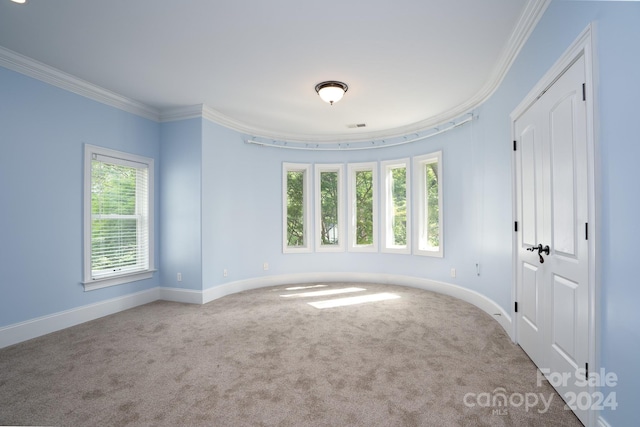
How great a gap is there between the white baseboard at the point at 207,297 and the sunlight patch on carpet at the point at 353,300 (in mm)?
753

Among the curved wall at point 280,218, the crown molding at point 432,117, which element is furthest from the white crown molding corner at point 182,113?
the curved wall at point 280,218

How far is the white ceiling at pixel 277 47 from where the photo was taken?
8.11 ft

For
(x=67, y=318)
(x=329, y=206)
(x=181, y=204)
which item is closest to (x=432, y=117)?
(x=329, y=206)

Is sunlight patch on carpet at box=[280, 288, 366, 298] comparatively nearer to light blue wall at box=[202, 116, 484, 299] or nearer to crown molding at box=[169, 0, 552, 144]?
light blue wall at box=[202, 116, 484, 299]

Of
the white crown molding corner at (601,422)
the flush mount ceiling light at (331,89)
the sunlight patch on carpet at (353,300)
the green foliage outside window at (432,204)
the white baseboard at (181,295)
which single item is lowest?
the sunlight patch on carpet at (353,300)

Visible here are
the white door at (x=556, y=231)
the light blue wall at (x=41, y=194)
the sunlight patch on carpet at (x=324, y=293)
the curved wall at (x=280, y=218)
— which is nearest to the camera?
the white door at (x=556, y=231)

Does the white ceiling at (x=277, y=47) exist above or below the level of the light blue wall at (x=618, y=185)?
above

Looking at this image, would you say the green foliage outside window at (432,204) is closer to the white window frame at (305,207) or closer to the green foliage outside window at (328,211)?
the green foliage outside window at (328,211)

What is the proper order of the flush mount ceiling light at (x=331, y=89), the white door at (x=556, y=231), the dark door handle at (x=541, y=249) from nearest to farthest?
the white door at (x=556, y=231) → the dark door handle at (x=541, y=249) → the flush mount ceiling light at (x=331, y=89)

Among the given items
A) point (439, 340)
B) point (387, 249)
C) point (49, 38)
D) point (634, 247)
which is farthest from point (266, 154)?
point (634, 247)

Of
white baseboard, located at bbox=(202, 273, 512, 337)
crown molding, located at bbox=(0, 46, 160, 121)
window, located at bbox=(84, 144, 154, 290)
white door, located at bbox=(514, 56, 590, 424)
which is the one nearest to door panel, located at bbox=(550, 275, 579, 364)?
white door, located at bbox=(514, 56, 590, 424)

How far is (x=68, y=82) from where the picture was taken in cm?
359

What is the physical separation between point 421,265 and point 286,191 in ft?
8.97

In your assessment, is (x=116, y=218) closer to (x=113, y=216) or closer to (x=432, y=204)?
(x=113, y=216)
